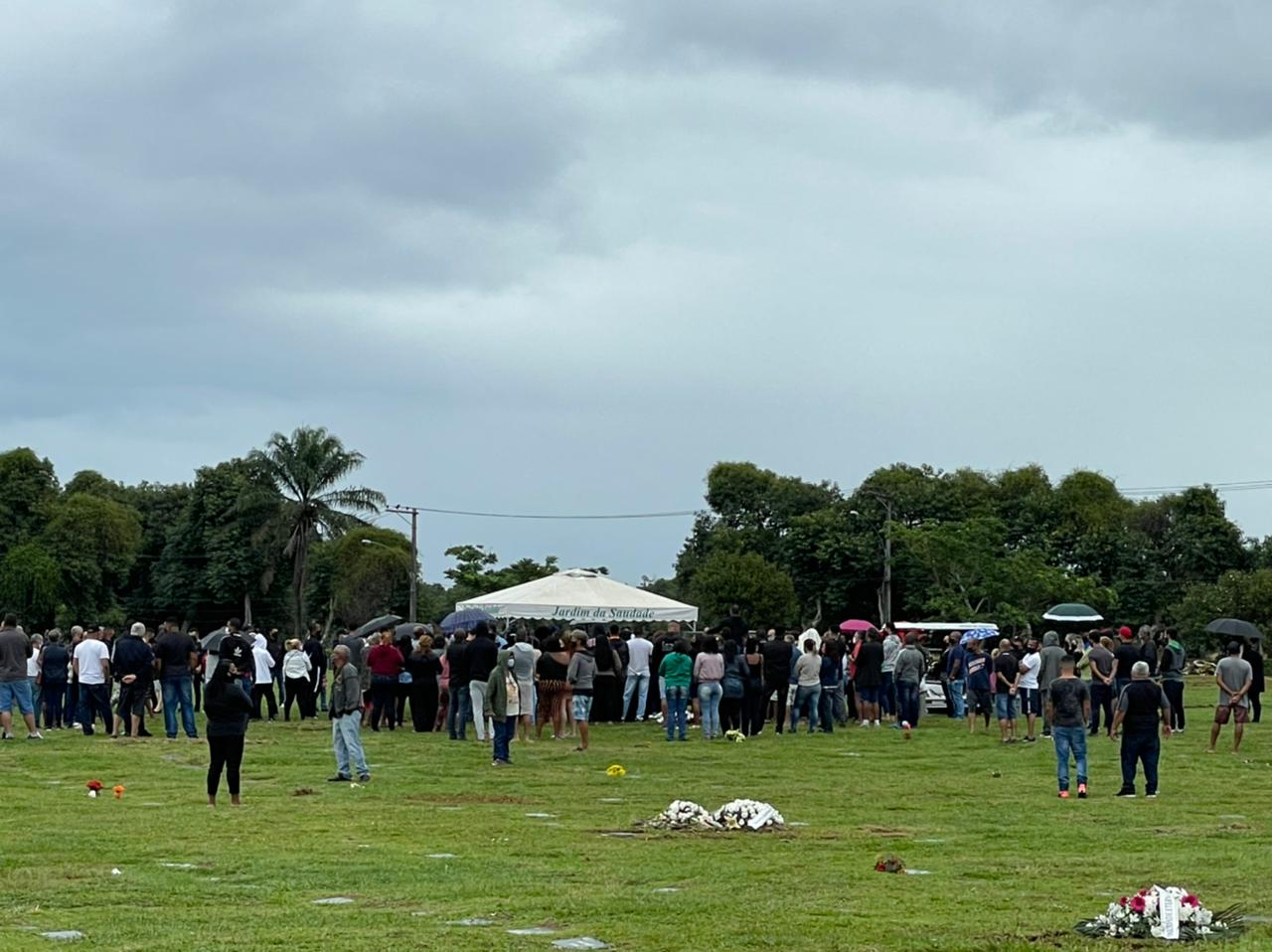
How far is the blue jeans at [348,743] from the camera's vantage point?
20.5m

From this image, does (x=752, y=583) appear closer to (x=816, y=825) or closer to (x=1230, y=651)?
(x=1230, y=651)

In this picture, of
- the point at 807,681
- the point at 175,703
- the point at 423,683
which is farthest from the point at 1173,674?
the point at 175,703

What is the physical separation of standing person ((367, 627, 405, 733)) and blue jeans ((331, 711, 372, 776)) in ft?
28.0

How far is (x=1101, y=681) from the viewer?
92.6ft

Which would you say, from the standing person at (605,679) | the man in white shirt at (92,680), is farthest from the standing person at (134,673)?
the standing person at (605,679)

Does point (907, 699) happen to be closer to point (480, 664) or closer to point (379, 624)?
point (480, 664)

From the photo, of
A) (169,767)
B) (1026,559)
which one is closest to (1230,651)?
(169,767)

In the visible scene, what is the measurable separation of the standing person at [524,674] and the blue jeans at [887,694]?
24.4 ft

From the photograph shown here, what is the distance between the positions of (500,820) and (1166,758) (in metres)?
12.0

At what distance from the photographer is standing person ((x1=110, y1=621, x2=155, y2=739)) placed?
27.3 meters

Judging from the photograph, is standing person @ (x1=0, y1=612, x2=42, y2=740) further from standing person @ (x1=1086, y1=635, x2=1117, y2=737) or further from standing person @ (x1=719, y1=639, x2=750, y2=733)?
standing person @ (x1=1086, y1=635, x2=1117, y2=737)

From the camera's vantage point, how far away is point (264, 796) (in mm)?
19156

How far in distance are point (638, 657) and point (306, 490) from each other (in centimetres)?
4663

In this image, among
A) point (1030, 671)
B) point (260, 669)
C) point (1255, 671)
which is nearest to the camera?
point (1255, 671)
